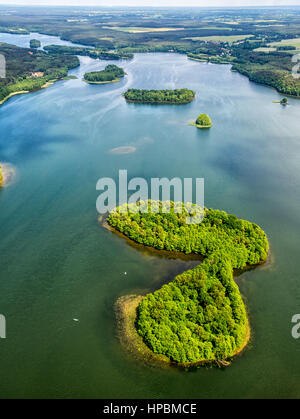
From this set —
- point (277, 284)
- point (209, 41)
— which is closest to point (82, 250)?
point (277, 284)

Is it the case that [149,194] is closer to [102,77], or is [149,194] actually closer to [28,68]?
[102,77]

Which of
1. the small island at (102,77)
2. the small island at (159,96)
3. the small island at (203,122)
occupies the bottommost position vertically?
the small island at (203,122)

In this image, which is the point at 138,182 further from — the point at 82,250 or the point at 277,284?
the point at 277,284

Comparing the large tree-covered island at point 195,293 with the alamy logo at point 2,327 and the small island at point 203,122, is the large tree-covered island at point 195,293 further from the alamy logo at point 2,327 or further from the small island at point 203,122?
the small island at point 203,122

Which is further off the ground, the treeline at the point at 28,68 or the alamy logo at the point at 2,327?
the treeline at the point at 28,68

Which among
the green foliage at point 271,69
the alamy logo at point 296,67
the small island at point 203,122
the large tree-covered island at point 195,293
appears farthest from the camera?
the alamy logo at point 296,67

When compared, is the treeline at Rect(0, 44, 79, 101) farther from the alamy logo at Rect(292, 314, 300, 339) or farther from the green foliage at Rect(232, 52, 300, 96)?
the alamy logo at Rect(292, 314, 300, 339)

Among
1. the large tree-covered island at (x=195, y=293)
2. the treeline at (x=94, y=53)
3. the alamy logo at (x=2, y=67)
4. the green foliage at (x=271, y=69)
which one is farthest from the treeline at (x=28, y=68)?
the large tree-covered island at (x=195, y=293)
